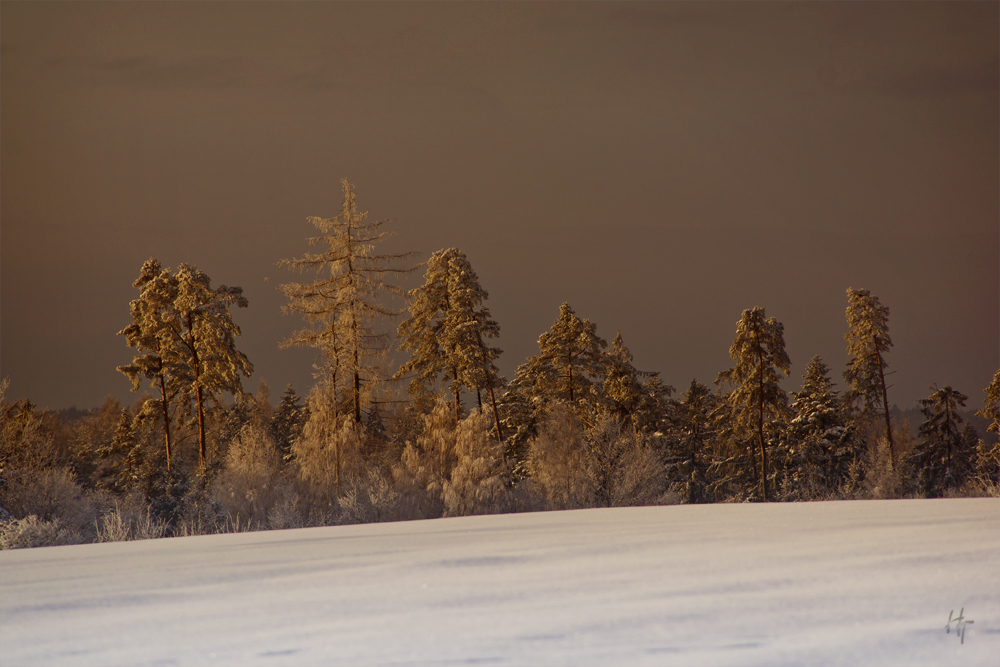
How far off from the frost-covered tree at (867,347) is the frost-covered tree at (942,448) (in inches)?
143

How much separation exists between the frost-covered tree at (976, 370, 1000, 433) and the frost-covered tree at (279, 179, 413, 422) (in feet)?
89.1

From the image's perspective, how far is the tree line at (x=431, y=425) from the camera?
23.9 m

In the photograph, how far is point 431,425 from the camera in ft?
107

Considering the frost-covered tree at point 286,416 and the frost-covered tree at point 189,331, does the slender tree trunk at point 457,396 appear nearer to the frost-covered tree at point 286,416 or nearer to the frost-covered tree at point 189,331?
the frost-covered tree at point 189,331

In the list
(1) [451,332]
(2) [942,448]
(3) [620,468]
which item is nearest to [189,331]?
(1) [451,332]

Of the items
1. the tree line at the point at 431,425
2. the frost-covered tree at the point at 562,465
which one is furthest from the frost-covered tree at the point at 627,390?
the frost-covered tree at the point at 562,465

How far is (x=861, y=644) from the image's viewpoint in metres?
4.16

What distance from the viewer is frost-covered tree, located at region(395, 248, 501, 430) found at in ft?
117

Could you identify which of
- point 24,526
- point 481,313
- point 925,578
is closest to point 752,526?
point 925,578

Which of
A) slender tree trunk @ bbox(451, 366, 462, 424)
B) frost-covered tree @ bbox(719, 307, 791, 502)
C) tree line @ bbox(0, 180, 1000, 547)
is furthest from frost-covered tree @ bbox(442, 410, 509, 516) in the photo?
frost-covered tree @ bbox(719, 307, 791, 502)

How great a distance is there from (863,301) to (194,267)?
30194mm

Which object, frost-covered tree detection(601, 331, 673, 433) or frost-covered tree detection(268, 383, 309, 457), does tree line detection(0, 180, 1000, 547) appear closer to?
frost-covered tree detection(601, 331, 673, 433)

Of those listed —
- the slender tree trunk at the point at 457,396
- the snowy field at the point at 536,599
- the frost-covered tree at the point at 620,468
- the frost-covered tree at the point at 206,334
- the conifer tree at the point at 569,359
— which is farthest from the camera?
the conifer tree at the point at 569,359

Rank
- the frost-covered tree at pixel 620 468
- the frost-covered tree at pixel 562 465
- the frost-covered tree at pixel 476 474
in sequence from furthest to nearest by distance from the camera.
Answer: the frost-covered tree at pixel 620 468
the frost-covered tree at pixel 562 465
the frost-covered tree at pixel 476 474
